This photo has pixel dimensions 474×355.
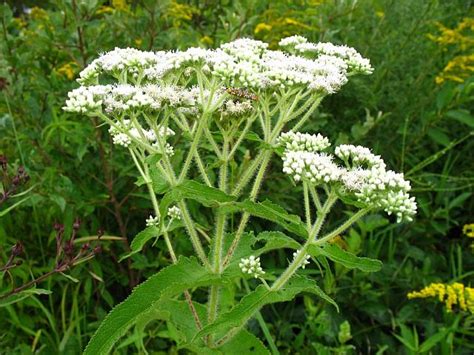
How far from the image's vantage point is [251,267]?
2287mm

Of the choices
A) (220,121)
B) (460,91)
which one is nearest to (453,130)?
(460,91)

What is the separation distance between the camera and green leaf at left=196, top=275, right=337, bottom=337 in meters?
2.02

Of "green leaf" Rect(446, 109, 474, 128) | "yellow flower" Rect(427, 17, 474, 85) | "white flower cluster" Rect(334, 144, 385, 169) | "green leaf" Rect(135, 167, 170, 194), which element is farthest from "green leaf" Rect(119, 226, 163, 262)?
"yellow flower" Rect(427, 17, 474, 85)

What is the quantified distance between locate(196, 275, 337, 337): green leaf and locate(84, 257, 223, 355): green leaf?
0.56ft

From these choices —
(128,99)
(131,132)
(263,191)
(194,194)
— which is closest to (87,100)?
(128,99)

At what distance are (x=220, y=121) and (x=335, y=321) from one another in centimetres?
172

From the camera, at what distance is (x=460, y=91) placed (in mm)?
4312

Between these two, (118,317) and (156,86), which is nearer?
(118,317)

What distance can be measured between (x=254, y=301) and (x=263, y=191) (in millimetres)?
1979

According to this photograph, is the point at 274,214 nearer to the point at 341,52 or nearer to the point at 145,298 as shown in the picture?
the point at 145,298

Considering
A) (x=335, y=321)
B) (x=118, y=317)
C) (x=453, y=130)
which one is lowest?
(x=335, y=321)

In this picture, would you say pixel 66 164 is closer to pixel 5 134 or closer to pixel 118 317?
pixel 5 134

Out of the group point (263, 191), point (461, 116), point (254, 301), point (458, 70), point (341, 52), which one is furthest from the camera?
point (458, 70)

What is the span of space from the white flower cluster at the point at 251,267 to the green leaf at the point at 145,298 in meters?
0.11
